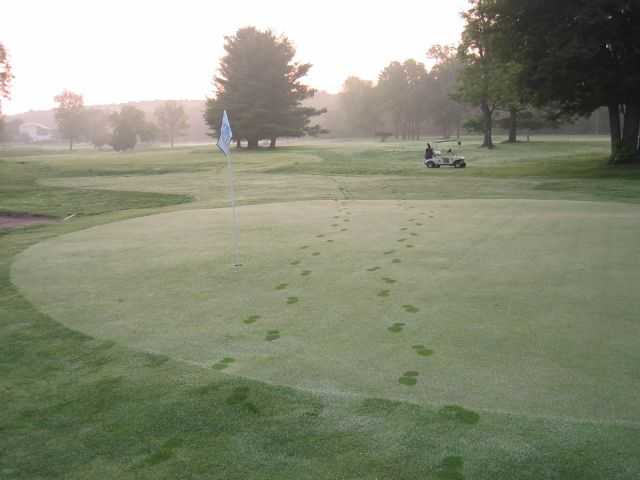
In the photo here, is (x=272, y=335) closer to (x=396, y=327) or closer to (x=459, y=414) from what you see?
(x=396, y=327)

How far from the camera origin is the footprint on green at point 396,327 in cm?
637

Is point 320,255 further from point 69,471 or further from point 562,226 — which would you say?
point 69,471

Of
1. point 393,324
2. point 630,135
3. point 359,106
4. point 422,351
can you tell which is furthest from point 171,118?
point 422,351

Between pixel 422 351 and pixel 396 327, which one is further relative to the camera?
pixel 396 327

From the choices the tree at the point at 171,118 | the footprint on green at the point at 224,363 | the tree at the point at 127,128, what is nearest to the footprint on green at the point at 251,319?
the footprint on green at the point at 224,363

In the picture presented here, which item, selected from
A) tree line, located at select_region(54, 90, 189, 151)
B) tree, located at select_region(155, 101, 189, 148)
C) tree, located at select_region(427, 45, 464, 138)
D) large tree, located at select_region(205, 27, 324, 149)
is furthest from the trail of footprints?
tree, located at select_region(155, 101, 189, 148)

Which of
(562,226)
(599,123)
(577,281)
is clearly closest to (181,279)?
(577,281)

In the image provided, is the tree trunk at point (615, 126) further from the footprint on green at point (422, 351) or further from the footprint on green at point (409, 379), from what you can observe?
the footprint on green at point (409, 379)

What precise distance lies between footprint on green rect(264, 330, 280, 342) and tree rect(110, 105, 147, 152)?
89.3 m

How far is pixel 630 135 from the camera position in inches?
1219

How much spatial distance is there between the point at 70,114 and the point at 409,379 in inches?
5080

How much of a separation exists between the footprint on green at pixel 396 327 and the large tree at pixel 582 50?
917 inches

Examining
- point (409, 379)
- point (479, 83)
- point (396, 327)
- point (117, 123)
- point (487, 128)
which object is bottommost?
point (409, 379)

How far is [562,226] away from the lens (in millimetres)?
12297
